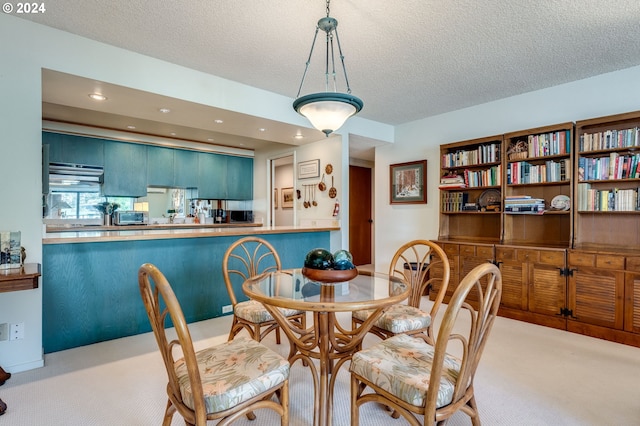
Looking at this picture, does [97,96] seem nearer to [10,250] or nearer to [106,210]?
[10,250]

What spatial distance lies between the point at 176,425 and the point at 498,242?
3542 millimetres

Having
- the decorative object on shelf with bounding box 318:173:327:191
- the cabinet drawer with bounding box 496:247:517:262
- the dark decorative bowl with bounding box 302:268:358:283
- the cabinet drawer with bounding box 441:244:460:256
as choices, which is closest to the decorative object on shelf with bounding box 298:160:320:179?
the decorative object on shelf with bounding box 318:173:327:191

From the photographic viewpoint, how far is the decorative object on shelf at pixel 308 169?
4828 mm

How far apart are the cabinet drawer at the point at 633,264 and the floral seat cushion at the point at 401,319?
6.35 ft

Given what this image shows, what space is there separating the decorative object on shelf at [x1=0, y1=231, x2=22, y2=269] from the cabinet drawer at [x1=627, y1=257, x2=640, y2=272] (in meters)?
4.50

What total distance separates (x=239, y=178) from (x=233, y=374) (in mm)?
5215

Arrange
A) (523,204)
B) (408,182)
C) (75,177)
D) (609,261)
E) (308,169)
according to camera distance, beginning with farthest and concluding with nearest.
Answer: (308,169) → (408,182) → (75,177) → (523,204) → (609,261)

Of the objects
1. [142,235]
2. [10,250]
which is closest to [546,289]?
[142,235]

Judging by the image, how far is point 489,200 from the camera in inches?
157

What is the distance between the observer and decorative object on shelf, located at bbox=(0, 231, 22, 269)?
2.06 metres

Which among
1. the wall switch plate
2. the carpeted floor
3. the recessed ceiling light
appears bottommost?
the carpeted floor

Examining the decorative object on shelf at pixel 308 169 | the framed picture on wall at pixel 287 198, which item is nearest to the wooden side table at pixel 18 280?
the decorative object on shelf at pixel 308 169

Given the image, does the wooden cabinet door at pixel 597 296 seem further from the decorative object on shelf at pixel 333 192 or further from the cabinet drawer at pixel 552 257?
the decorative object on shelf at pixel 333 192

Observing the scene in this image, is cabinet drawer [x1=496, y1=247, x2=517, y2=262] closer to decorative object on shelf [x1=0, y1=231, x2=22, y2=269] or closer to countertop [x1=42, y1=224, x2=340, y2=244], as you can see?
countertop [x1=42, y1=224, x2=340, y2=244]
